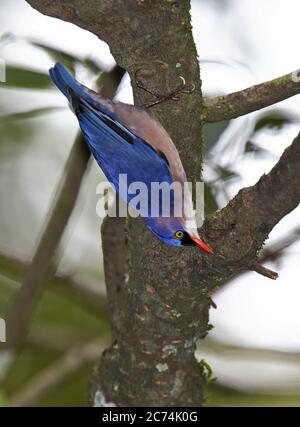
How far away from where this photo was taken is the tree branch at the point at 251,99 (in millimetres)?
2121

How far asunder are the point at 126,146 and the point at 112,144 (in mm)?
49

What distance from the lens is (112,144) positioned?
7.75 feet

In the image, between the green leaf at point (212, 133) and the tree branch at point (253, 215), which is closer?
the tree branch at point (253, 215)

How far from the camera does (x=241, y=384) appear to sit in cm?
347

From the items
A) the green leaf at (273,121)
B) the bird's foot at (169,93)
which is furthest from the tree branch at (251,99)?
the green leaf at (273,121)

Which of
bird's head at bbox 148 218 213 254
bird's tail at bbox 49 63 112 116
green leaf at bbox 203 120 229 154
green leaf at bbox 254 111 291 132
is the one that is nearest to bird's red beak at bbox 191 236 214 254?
bird's head at bbox 148 218 213 254

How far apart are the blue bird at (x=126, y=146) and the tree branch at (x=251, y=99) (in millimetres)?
172

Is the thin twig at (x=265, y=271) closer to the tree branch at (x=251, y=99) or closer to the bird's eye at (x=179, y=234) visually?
the bird's eye at (x=179, y=234)

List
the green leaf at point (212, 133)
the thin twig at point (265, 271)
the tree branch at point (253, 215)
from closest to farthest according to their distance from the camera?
the tree branch at point (253, 215), the thin twig at point (265, 271), the green leaf at point (212, 133)

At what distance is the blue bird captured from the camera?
7.35ft

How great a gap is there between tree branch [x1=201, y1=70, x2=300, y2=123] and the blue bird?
172mm

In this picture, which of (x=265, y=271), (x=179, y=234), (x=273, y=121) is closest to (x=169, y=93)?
(x=179, y=234)
